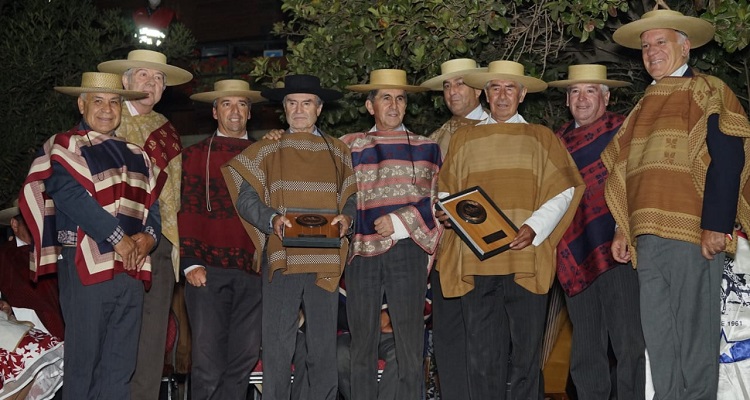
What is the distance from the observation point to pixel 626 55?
33.2ft

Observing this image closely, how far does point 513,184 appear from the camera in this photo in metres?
7.30

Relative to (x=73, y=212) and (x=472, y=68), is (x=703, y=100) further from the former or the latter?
(x=73, y=212)

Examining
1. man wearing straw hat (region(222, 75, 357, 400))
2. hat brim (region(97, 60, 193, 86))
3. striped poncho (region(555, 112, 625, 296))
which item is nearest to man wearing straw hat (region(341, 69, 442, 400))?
man wearing straw hat (region(222, 75, 357, 400))

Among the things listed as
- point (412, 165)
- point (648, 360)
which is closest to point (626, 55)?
point (412, 165)

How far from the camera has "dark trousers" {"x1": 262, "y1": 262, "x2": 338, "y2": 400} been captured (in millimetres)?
7293

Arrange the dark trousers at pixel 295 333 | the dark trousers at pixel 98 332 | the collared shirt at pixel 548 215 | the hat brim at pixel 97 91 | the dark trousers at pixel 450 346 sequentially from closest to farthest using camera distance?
the dark trousers at pixel 98 332
the collared shirt at pixel 548 215
the dark trousers at pixel 295 333
the hat brim at pixel 97 91
the dark trousers at pixel 450 346

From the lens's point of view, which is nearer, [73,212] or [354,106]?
[73,212]

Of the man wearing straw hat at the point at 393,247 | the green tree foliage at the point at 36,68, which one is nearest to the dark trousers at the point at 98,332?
the man wearing straw hat at the point at 393,247

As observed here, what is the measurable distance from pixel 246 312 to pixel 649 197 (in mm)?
3021

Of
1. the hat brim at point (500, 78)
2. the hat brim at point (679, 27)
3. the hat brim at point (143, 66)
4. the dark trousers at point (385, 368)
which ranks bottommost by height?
the dark trousers at point (385, 368)

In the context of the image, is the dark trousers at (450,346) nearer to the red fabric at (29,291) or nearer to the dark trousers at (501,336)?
the dark trousers at (501,336)

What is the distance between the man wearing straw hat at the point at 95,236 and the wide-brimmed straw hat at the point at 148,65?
0.69 m

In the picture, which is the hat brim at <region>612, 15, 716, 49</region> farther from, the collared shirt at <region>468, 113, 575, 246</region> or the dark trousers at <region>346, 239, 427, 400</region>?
the dark trousers at <region>346, 239, 427, 400</region>

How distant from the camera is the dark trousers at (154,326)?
7695 millimetres
